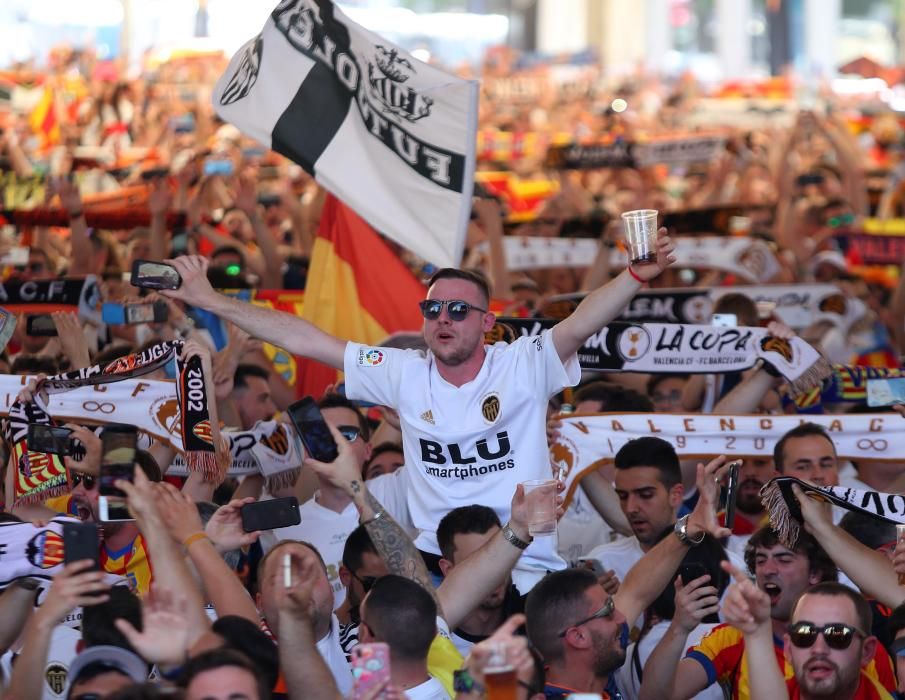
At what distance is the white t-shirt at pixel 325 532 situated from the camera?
6.78m

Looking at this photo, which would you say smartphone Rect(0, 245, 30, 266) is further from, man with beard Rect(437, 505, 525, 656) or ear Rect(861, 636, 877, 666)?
ear Rect(861, 636, 877, 666)

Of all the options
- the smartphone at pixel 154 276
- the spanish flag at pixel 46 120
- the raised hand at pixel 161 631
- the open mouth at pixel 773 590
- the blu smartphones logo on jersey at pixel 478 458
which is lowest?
the spanish flag at pixel 46 120

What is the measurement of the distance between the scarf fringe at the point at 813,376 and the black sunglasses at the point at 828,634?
2513mm

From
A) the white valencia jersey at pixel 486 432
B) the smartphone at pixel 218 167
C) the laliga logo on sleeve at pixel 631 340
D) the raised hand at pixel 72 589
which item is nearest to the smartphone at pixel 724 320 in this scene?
the laliga logo on sleeve at pixel 631 340

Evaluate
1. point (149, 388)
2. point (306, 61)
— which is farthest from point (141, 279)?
point (306, 61)

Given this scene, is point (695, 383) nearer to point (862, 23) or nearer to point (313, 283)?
point (313, 283)

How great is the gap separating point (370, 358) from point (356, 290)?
2.90 m

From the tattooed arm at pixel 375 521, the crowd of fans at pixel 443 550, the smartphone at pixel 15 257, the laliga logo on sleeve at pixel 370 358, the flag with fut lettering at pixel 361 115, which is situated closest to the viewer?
the crowd of fans at pixel 443 550

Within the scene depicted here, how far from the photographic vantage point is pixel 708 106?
88.8 ft

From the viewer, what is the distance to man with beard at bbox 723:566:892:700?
4707 millimetres

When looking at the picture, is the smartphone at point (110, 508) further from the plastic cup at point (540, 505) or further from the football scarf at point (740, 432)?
the football scarf at point (740, 432)

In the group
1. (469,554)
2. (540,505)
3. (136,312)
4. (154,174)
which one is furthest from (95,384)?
(154,174)

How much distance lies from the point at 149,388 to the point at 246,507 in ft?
7.43

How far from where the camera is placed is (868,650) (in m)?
5.16
